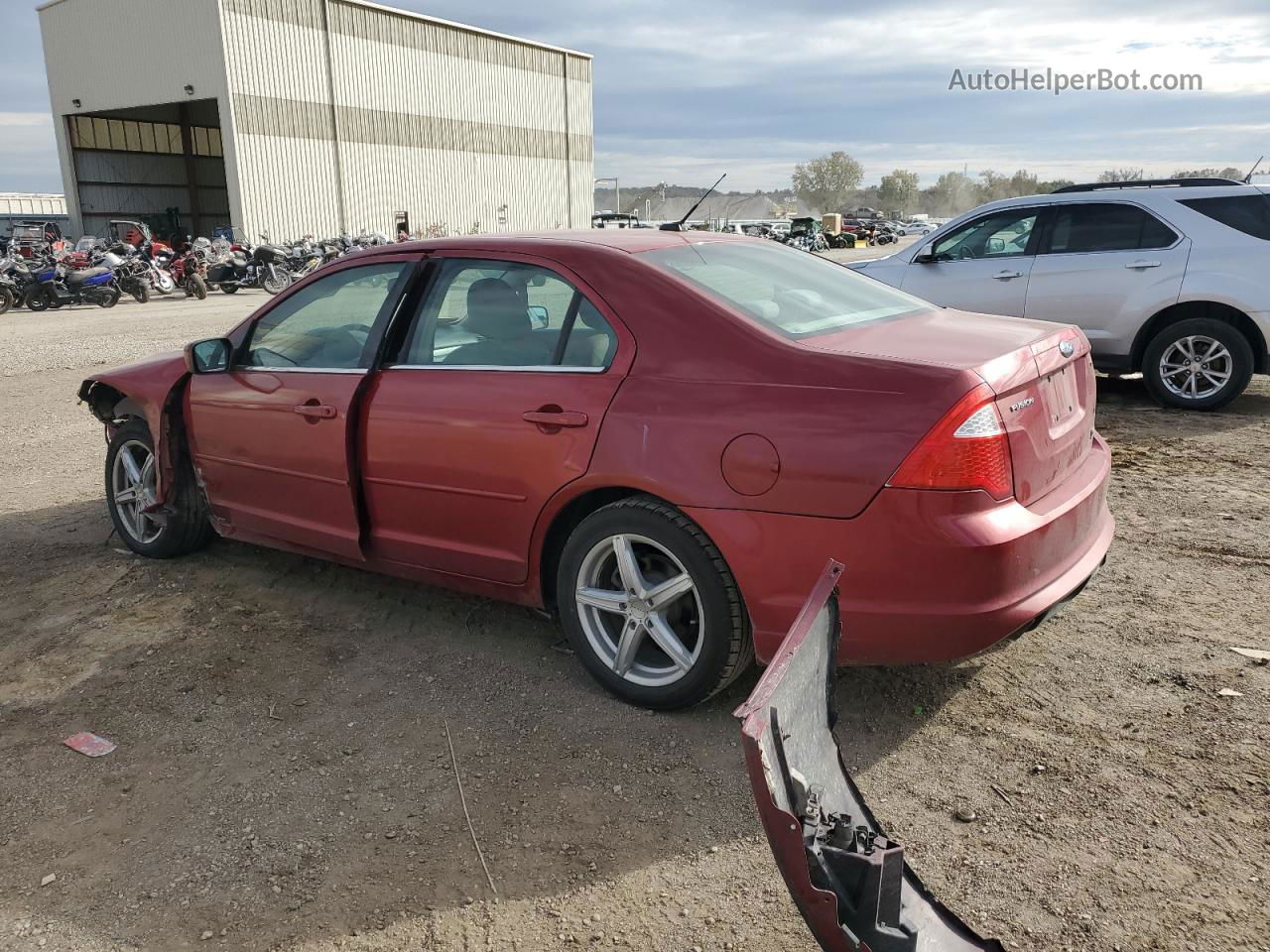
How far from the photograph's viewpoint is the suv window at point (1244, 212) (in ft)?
24.6

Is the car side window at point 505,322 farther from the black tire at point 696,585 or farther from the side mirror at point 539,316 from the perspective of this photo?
the black tire at point 696,585

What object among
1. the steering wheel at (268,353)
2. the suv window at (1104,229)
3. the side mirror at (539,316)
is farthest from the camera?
the suv window at (1104,229)

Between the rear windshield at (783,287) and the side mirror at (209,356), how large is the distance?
2151mm

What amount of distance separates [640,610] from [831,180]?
13030 centimetres

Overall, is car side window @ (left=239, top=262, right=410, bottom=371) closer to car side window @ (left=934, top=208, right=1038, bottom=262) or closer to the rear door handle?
the rear door handle

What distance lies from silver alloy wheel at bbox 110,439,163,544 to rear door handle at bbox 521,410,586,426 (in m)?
2.50

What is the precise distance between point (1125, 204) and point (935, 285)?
1.62 m

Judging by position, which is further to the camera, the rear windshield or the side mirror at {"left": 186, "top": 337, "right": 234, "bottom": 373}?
the side mirror at {"left": 186, "top": 337, "right": 234, "bottom": 373}

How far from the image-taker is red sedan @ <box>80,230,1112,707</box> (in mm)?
2803

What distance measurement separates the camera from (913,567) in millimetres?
2781

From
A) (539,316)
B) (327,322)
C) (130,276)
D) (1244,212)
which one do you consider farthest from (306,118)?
(539,316)

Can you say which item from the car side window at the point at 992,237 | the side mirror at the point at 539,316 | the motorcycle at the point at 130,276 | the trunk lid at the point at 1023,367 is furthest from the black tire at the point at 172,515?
the motorcycle at the point at 130,276

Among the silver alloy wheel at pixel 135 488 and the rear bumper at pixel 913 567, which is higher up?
the rear bumper at pixel 913 567

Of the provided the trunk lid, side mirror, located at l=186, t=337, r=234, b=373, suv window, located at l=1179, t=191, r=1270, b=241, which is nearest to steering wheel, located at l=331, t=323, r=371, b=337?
side mirror, located at l=186, t=337, r=234, b=373
